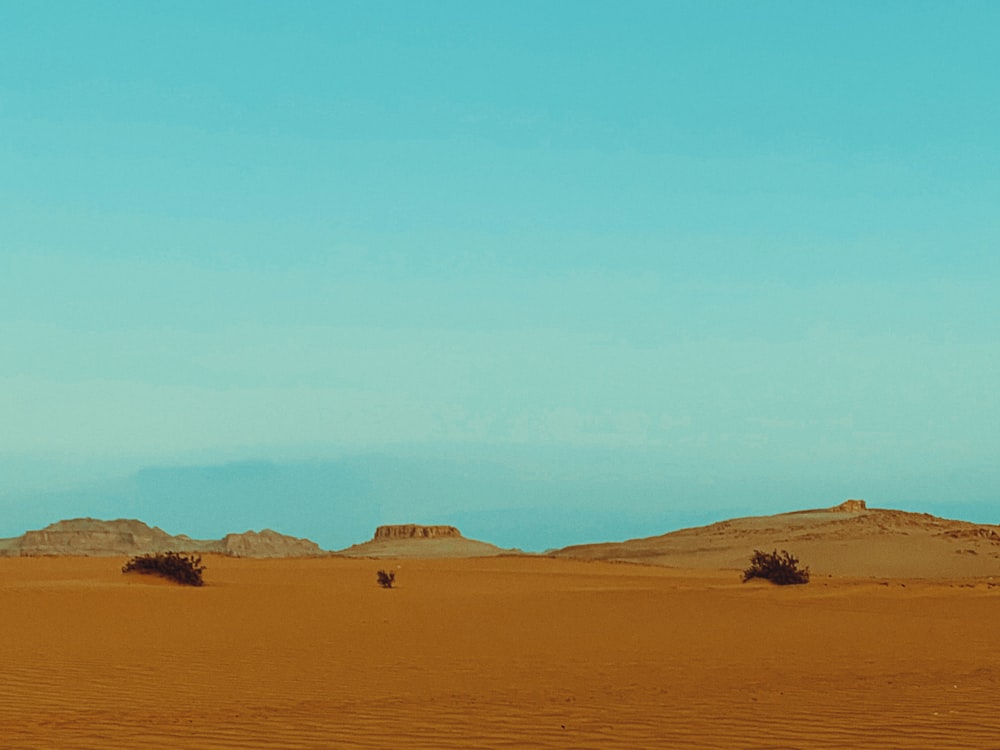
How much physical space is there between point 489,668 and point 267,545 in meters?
61.4

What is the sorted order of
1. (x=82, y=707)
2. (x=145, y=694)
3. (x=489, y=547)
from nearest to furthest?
(x=82, y=707)
(x=145, y=694)
(x=489, y=547)

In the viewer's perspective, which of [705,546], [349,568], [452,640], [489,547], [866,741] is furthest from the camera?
[489,547]

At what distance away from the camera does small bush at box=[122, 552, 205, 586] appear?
92.2 feet

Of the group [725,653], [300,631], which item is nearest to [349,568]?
[300,631]

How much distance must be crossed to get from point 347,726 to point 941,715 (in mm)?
4838

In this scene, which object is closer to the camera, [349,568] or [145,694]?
[145,694]

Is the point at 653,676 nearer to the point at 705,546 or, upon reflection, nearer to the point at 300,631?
the point at 300,631

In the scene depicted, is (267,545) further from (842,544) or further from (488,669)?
(488,669)

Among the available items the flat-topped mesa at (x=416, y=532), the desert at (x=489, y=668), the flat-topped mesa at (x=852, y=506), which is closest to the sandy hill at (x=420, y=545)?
the flat-topped mesa at (x=416, y=532)

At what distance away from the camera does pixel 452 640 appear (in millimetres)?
17609

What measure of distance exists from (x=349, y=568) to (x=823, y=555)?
21.8 meters

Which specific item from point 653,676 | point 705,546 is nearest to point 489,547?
point 705,546

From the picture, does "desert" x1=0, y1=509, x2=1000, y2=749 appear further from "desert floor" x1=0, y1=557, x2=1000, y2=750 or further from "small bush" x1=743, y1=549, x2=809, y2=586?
"small bush" x1=743, y1=549, x2=809, y2=586

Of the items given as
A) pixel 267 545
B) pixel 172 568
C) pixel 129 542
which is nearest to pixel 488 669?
pixel 172 568
